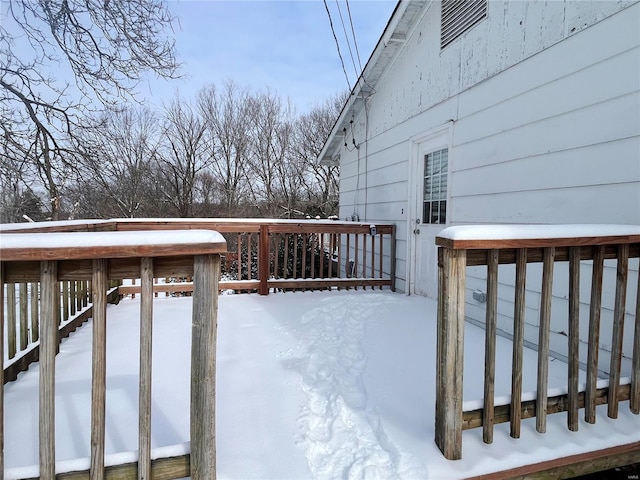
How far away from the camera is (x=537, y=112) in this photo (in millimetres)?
2725

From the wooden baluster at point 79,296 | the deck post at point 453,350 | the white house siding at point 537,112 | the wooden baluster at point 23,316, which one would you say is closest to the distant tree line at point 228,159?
the wooden baluster at point 79,296

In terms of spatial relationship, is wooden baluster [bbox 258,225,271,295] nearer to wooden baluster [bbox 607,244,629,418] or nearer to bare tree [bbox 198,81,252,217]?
wooden baluster [bbox 607,244,629,418]

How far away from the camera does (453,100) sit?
12.1ft

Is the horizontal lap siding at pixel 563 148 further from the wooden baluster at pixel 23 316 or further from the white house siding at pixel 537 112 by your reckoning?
the wooden baluster at pixel 23 316

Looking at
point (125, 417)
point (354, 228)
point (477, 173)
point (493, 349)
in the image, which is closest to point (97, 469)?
point (125, 417)

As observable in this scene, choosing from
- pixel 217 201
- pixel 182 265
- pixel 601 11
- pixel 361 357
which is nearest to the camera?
pixel 182 265

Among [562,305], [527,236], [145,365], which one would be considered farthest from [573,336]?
[145,365]

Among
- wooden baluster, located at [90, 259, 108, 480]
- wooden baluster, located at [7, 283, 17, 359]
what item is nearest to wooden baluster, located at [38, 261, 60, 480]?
wooden baluster, located at [90, 259, 108, 480]

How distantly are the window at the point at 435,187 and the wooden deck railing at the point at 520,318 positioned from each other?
224cm

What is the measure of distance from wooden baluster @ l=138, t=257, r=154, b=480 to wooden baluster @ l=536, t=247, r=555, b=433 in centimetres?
Result: 166

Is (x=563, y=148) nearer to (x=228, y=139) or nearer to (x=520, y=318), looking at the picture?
(x=520, y=318)

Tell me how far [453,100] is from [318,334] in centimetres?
282

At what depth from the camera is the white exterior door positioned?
3994 mm

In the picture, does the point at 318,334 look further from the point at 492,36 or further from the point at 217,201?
the point at 217,201
